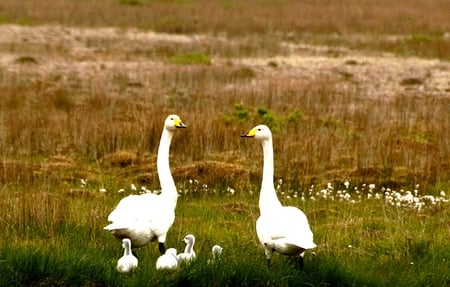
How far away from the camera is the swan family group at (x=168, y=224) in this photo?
8.51 m

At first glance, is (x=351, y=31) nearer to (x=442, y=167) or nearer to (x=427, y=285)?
(x=442, y=167)

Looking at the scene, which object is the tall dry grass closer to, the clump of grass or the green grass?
the green grass

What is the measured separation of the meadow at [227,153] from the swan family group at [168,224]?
7.6 inches

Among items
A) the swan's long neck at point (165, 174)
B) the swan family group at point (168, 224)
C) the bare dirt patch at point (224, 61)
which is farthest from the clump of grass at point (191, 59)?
the swan family group at point (168, 224)

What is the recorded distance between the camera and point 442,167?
15.3 meters

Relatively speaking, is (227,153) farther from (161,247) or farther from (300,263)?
(300,263)

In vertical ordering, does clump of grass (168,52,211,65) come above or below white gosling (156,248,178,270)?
below

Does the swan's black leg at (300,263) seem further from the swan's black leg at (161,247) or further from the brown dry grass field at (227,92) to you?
the brown dry grass field at (227,92)

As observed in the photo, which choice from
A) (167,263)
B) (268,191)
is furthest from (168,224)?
(268,191)

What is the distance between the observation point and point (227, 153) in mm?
15766

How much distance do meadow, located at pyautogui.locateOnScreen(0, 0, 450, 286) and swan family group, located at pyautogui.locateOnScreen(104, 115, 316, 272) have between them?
Result: 19 cm

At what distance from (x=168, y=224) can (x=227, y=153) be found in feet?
21.6

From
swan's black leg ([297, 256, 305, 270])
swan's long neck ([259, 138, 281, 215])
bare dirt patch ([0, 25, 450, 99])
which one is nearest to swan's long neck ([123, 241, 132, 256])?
swan's long neck ([259, 138, 281, 215])

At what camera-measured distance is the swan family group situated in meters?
8.51
